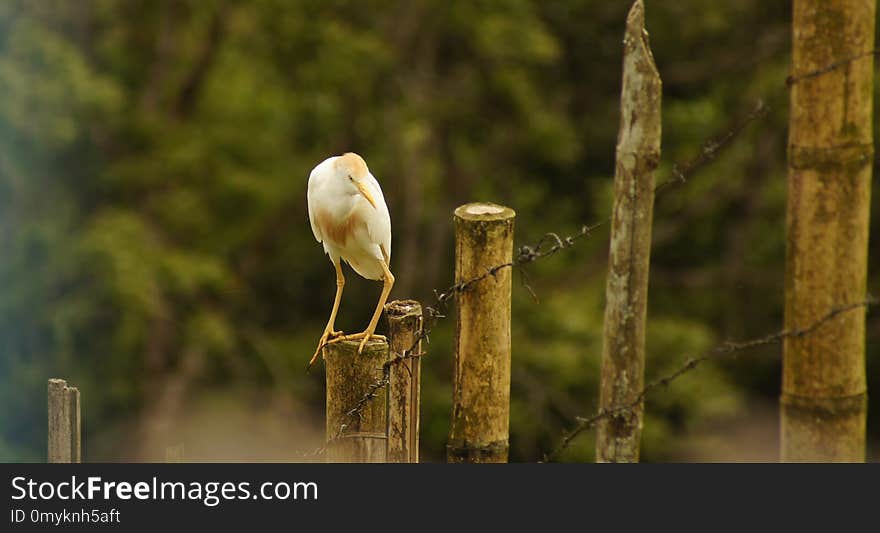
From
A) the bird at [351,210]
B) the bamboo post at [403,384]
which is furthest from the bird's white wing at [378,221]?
the bamboo post at [403,384]

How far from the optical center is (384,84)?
36.3ft

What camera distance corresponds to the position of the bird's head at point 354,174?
4.36 metres

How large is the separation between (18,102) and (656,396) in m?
4.97

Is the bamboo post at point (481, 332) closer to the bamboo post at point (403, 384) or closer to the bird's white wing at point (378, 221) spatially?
the bamboo post at point (403, 384)

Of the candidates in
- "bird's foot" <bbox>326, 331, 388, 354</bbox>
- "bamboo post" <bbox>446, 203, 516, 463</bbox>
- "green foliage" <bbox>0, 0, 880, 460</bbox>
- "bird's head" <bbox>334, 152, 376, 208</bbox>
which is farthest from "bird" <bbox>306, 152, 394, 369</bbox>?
"green foliage" <bbox>0, 0, 880, 460</bbox>

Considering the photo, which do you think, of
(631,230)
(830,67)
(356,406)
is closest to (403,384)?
(356,406)

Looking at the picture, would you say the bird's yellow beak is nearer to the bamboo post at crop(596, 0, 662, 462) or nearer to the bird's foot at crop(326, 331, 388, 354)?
the bird's foot at crop(326, 331, 388, 354)

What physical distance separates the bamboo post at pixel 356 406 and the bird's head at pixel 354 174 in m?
0.78

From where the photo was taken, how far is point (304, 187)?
11.2 m

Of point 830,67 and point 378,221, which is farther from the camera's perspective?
point 378,221

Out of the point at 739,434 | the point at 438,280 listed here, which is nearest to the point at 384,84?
the point at 438,280

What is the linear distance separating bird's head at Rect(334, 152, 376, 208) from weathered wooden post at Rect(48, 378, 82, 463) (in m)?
1.09

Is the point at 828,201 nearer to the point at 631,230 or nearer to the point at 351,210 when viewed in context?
the point at 631,230

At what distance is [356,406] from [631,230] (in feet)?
2.77
